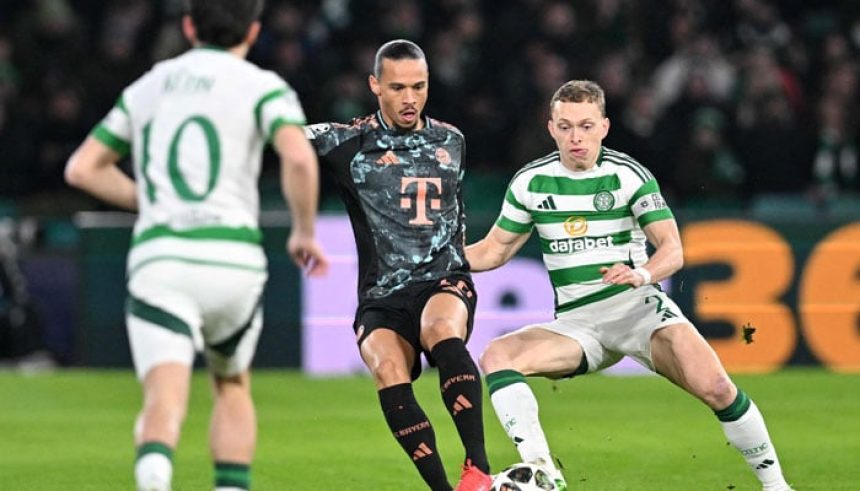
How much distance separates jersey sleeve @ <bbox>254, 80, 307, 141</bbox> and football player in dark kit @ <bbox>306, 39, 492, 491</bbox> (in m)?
1.71

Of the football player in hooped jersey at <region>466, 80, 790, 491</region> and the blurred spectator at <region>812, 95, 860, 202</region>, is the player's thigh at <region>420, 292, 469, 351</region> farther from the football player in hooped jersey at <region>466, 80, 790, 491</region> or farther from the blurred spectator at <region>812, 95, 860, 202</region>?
the blurred spectator at <region>812, 95, 860, 202</region>

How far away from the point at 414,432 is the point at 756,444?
1.53m

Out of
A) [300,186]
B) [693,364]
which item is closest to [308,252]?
[300,186]

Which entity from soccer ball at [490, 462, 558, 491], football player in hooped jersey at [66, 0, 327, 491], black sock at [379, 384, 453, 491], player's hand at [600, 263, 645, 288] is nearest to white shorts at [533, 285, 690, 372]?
player's hand at [600, 263, 645, 288]

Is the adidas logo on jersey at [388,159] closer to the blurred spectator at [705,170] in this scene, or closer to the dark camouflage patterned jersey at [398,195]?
the dark camouflage patterned jersey at [398,195]

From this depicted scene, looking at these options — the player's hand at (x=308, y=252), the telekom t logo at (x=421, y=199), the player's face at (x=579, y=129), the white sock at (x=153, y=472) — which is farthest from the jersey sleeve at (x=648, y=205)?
the white sock at (x=153, y=472)

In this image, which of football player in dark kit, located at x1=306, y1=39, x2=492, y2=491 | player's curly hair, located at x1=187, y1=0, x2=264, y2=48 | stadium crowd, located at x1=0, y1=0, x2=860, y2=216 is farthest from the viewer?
stadium crowd, located at x1=0, y1=0, x2=860, y2=216

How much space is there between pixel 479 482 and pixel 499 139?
30.2 feet

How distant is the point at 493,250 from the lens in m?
7.79

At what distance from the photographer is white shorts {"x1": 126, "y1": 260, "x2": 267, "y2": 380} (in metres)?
→ 5.50

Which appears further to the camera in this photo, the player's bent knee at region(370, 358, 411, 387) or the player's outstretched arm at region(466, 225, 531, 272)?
the player's outstretched arm at region(466, 225, 531, 272)

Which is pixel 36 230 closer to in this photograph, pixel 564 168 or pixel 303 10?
pixel 303 10

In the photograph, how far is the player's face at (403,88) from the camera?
7453 millimetres

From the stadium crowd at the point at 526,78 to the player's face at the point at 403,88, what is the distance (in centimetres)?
731
